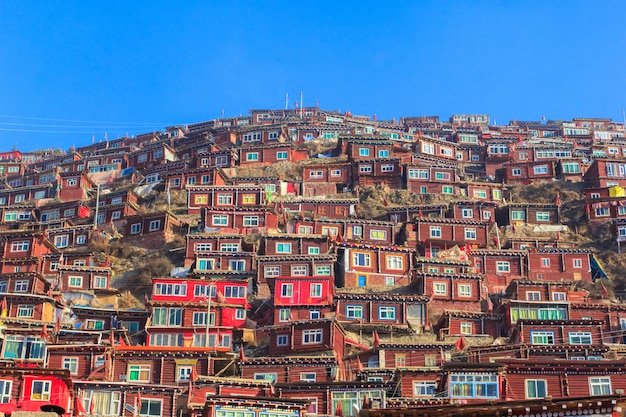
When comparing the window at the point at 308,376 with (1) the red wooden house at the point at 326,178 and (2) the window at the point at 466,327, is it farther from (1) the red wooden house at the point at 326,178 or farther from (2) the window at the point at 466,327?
(1) the red wooden house at the point at 326,178

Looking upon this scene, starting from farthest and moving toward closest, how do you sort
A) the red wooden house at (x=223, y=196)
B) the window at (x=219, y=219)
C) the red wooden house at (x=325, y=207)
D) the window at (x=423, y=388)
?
the red wooden house at (x=223, y=196) < the red wooden house at (x=325, y=207) < the window at (x=219, y=219) < the window at (x=423, y=388)

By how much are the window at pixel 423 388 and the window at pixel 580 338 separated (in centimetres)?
1702

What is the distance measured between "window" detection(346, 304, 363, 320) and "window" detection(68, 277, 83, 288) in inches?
981

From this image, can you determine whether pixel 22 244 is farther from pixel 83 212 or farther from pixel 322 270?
pixel 322 270

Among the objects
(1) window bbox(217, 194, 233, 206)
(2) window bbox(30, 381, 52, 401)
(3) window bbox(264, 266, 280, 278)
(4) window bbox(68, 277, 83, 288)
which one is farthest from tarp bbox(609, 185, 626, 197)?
(2) window bbox(30, 381, 52, 401)

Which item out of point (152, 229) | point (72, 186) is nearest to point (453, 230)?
point (152, 229)

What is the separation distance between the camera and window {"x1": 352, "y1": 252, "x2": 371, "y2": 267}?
86.1 metres

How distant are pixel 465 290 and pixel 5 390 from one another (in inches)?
1684

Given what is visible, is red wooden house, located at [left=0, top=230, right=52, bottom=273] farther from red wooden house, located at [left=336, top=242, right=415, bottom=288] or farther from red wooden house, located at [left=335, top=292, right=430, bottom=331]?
red wooden house, located at [left=335, top=292, right=430, bottom=331]

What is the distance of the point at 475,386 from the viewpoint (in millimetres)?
54125

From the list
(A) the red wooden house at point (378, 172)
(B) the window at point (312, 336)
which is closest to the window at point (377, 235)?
(A) the red wooden house at point (378, 172)

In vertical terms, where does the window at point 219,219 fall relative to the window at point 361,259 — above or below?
above

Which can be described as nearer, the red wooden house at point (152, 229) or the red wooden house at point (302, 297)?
the red wooden house at point (302, 297)

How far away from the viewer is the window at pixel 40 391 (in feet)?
163
